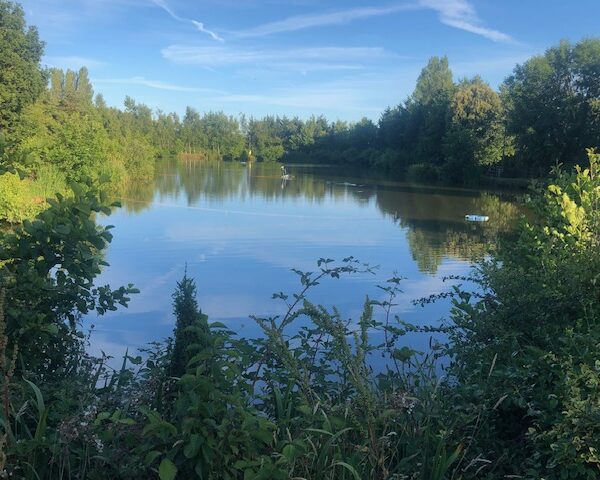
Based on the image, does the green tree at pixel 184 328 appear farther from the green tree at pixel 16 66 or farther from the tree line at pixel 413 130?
the green tree at pixel 16 66

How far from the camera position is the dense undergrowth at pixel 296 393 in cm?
183

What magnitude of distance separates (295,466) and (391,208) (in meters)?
20.8

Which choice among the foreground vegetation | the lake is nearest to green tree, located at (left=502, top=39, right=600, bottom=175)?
the lake

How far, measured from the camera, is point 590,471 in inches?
71.2

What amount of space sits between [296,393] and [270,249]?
386 inches

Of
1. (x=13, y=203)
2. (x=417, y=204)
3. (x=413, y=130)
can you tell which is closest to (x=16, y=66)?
(x=13, y=203)

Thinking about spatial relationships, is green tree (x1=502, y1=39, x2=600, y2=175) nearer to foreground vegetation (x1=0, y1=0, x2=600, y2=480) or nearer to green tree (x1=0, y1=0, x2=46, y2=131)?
green tree (x1=0, y1=0, x2=46, y2=131)

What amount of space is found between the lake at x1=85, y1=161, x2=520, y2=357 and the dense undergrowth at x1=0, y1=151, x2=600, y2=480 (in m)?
1.10

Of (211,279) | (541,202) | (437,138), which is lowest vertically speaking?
(211,279)

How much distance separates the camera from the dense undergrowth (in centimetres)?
183

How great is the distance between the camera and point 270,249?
12555mm

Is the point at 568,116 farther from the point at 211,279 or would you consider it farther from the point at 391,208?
the point at 211,279

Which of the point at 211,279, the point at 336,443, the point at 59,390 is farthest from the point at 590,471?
the point at 211,279

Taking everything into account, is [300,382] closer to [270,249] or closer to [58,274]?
[58,274]
